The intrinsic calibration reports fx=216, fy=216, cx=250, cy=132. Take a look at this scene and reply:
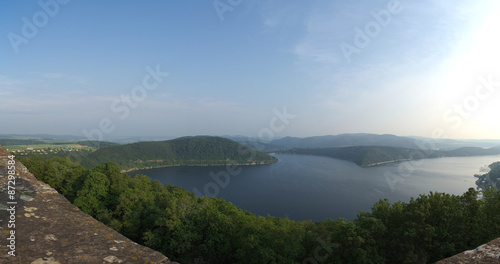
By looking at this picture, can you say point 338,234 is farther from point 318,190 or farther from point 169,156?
point 169,156

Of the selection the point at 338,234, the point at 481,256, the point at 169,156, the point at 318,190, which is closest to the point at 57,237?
the point at 481,256

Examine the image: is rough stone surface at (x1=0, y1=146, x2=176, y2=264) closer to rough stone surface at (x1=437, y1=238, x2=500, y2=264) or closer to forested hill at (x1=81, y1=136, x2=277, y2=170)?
rough stone surface at (x1=437, y1=238, x2=500, y2=264)

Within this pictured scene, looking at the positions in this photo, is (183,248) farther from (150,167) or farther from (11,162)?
(150,167)

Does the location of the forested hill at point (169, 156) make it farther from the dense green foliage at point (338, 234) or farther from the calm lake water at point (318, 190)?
the dense green foliage at point (338, 234)

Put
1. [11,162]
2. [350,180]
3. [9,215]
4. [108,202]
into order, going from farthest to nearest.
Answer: [350,180], [108,202], [11,162], [9,215]

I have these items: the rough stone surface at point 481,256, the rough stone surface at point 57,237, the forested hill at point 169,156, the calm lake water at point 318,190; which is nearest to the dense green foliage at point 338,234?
the rough stone surface at point 57,237

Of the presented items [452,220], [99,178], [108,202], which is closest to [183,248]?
[108,202]
